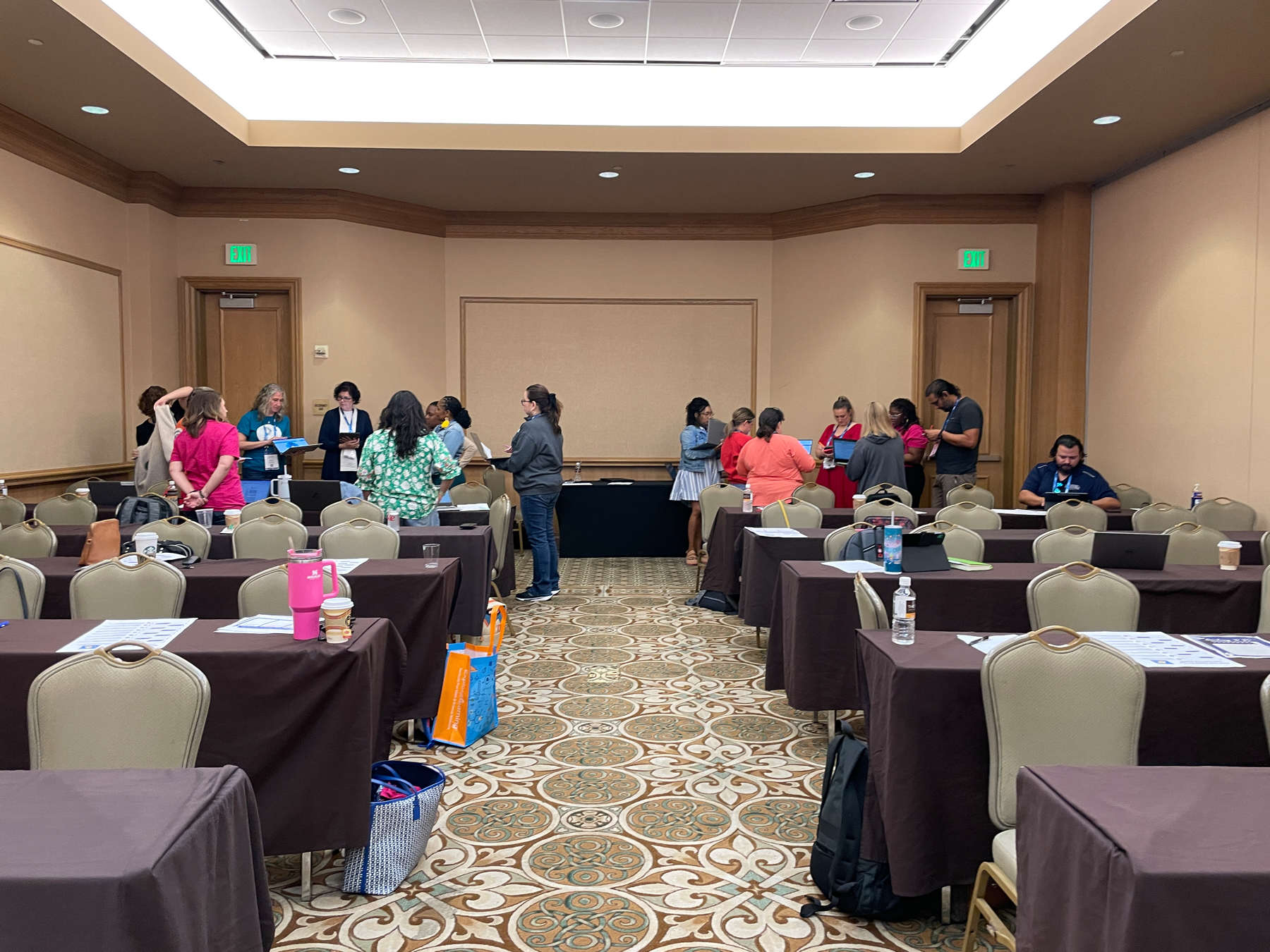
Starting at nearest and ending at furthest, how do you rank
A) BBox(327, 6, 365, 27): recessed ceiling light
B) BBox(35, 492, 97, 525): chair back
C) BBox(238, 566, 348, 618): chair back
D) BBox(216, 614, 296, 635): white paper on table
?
1. BBox(216, 614, 296, 635): white paper on table
2. BBox(238, 566, 348, 618): chair back
3. BBox(35, 492, 97, 525): chair back
4. BBox(327, 6, 365, 27): recessed ceiling light

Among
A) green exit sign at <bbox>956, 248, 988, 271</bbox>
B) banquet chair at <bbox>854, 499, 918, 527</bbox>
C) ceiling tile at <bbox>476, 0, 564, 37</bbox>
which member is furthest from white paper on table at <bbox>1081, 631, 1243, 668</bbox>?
green exit sign at <bbox>956, 248, 988, 271</bbox>

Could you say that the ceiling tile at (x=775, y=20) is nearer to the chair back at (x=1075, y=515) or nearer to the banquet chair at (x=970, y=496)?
the banquet chair at (x=970, y=496)

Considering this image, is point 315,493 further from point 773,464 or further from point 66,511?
point 773,464

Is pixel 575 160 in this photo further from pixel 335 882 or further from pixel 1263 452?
pixel 335 882

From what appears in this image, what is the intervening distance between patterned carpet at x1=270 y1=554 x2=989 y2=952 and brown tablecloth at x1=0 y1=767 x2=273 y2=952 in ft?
3.07

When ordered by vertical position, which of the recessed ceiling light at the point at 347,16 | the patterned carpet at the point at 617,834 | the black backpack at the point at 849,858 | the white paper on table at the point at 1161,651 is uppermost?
the recessed ceiling light at the point at 347,16

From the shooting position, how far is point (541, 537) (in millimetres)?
8023

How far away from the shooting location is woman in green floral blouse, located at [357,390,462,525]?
19.9 feet

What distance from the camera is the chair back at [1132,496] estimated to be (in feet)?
26.8

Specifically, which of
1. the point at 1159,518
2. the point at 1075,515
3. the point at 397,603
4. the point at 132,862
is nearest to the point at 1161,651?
the point at 132,862

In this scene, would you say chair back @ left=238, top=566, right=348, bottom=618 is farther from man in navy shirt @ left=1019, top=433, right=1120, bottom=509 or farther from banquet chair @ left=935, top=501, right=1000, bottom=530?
man in navy shirt @ left=1019, top=433, right=1120, bottom=509

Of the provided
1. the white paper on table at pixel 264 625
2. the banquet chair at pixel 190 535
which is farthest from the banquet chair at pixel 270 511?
the white paper on table at pixel 264 625

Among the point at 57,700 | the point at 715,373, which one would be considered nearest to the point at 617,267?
the point at 715,373

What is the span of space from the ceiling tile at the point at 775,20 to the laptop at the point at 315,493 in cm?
484
